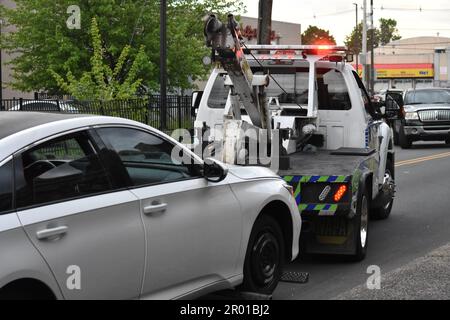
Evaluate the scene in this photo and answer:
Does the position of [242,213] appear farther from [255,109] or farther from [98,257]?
[255,109]

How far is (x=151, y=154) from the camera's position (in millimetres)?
4824

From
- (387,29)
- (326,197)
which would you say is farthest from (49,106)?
(387,29)

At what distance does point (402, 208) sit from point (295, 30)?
61.2 m

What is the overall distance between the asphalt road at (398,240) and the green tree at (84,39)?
1503cm

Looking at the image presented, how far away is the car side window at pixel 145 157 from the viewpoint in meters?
4.50

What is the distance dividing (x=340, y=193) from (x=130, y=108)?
47.6 feet

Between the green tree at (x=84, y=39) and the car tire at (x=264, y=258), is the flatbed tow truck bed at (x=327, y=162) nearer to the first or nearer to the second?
the car tire at (x=264, y=258)

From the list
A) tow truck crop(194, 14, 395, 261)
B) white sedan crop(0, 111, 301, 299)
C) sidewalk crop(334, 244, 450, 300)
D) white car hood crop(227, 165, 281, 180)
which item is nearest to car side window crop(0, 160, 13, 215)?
white sedan crop(0, 111, 301, 299)

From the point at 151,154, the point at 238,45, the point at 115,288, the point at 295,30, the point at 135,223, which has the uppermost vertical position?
the point at 295,30

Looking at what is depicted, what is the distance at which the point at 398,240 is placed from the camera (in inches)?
339

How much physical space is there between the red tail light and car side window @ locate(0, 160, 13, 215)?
385 cm

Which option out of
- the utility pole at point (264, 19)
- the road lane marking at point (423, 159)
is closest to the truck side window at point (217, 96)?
the road lane marking at point (423, 159)

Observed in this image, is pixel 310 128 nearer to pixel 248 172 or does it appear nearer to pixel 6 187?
pixel 248 172
